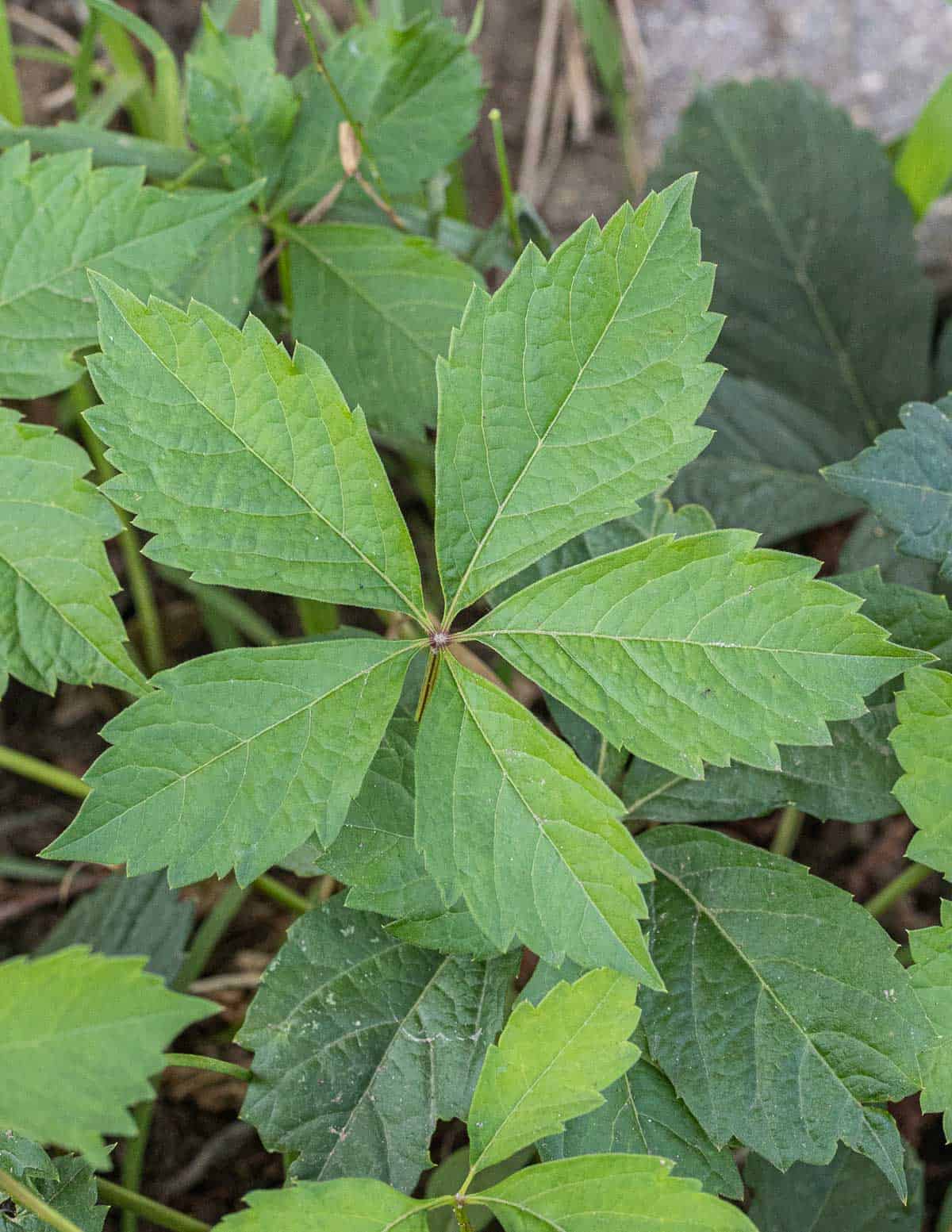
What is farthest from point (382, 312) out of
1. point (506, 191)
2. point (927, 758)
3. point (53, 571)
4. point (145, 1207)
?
point (145, 1207)

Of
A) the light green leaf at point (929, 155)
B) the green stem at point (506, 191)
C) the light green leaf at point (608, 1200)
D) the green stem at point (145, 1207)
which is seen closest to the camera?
the light green leaf at point (608, 1200)

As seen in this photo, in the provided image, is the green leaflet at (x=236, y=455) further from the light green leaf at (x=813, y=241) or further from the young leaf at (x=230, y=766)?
the light green leaf at (x=813, y=241)

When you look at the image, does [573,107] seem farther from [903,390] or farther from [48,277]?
[48,277]

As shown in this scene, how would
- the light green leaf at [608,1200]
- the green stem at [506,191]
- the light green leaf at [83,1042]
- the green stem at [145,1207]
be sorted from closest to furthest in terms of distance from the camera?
1. the light green leaf at [83,1042]
2. the light green leaf at [608,1200]
3. the green stem at [145,1207]
4. the green stem at [506,191]

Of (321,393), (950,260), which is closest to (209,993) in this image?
(321,393)

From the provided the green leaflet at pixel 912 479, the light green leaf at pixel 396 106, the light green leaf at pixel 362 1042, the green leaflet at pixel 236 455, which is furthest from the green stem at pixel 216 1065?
the light green leaf at pixel 396 106

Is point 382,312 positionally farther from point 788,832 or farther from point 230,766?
point 788,832
